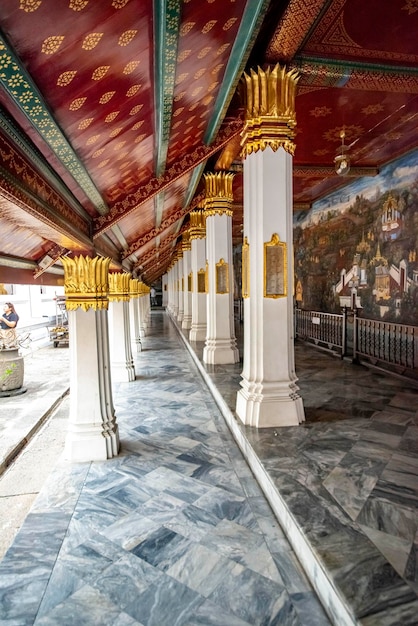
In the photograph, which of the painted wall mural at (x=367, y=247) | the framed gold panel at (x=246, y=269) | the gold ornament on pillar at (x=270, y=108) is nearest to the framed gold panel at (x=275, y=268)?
the framed gold panel at (x=246, y=269)

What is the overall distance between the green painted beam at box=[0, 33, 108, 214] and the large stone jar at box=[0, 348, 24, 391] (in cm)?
664

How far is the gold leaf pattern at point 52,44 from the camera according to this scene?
1639 millimetres

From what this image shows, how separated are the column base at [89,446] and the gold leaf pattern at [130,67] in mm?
3695

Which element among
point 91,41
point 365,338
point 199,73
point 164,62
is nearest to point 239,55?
point 199,73

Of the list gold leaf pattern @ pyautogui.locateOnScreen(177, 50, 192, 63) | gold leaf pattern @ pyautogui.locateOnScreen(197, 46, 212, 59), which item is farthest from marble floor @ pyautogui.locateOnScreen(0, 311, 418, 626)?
gold leaf pattern @ pyautogui.locateOnScreen(197, 46, 212, 59)

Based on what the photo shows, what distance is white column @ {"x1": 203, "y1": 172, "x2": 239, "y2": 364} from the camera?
7.88 m

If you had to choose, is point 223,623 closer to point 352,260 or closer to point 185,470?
point 185,470

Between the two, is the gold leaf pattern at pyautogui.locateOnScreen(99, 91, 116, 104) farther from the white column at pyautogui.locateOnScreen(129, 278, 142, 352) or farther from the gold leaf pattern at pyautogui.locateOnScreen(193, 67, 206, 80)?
the white column at pyautogui.locateOnScreen(129, 278, 142, 352)

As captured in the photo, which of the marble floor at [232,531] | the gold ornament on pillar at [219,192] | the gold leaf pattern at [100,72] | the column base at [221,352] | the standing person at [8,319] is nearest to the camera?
the gold leaf pattern at [100,72]

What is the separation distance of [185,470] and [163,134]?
335 centimetres

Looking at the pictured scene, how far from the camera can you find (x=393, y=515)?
2.76m

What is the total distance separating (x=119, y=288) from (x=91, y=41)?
650 cm

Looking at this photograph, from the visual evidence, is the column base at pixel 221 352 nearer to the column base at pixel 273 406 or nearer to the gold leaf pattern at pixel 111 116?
the column base at pixel 273 406

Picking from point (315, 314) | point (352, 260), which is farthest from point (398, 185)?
point (315, 314)
